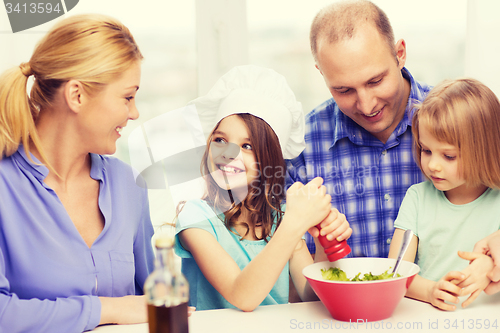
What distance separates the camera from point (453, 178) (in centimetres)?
105

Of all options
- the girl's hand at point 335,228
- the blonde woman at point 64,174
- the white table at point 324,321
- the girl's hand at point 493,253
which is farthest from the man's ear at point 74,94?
the girl's hand at point 493,253

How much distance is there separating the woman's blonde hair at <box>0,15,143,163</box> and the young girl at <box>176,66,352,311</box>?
0.32 m

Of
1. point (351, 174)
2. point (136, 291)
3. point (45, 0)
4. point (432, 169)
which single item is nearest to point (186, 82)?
point (45, 0)

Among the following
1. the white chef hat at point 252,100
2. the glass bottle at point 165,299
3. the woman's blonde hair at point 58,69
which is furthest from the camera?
the white chef hat at point 252,100

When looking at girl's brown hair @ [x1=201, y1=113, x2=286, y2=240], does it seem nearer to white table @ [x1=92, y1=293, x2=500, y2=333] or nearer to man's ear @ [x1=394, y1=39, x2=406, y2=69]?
white table @ [x1=92, y1=293, x2=500, y2=333]

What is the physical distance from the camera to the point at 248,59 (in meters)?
1.76

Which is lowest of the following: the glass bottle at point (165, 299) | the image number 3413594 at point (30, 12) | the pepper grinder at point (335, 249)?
the pepper grinder at point (335, 249)

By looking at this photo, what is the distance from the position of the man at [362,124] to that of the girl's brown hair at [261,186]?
5.7 inches

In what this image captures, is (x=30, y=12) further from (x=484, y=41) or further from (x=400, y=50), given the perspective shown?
(x=484, y=41)

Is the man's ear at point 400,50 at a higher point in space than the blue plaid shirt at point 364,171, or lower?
higher

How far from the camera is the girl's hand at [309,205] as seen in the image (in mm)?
859

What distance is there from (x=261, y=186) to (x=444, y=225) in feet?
1.69

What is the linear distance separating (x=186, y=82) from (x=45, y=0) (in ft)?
1.90

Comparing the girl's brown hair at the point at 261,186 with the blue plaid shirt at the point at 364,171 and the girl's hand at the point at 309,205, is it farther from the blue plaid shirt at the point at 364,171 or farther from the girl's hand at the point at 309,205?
the girl's hand at the point at 309,205
